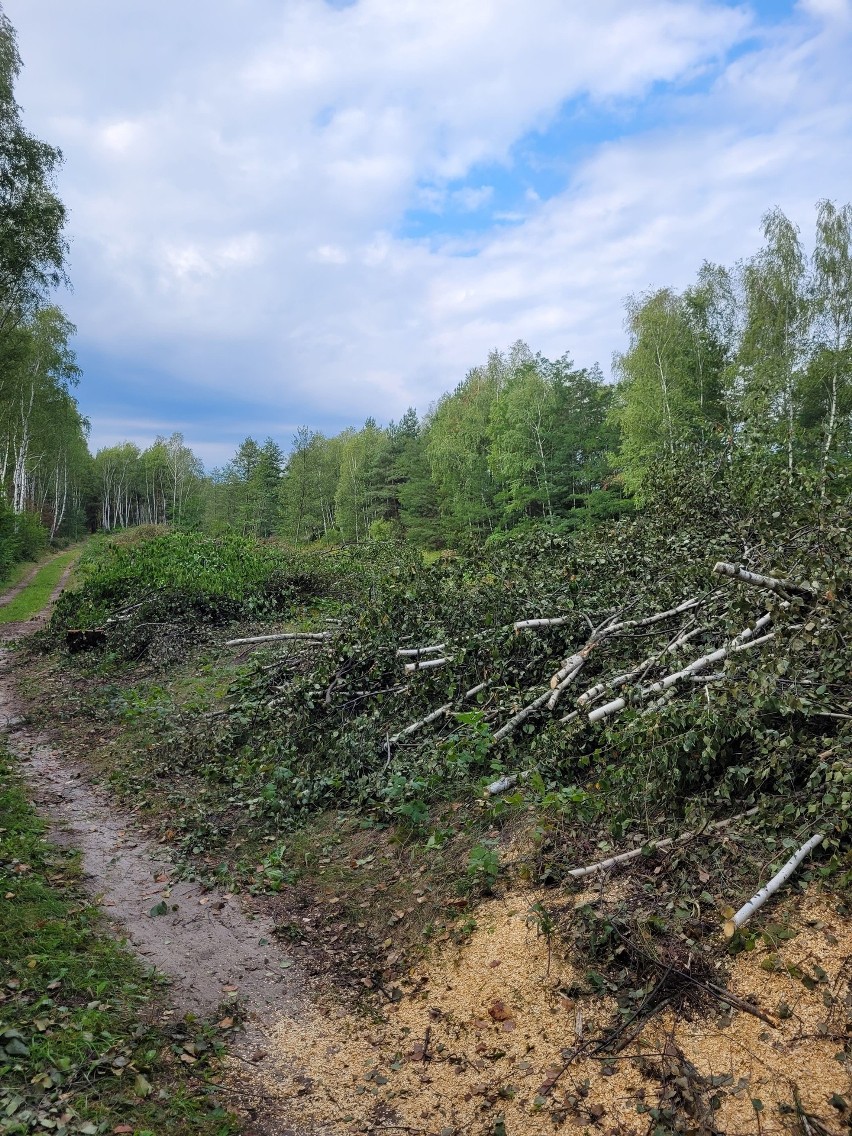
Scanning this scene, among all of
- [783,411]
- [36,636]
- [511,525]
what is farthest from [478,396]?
[36,636]

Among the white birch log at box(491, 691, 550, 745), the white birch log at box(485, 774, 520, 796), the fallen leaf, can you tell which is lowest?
the fallen leaf

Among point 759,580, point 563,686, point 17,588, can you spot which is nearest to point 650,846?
point 759,580

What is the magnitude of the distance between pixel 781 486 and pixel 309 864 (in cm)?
465

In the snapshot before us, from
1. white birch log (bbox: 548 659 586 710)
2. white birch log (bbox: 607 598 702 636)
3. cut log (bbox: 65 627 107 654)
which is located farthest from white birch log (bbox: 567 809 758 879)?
cut log (bbox: 65 627 107 654)

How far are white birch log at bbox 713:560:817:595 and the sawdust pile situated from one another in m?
1.43

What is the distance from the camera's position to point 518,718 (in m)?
4.84

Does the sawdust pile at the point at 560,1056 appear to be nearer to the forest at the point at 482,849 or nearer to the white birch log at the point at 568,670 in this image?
the forest at the point at 482,849

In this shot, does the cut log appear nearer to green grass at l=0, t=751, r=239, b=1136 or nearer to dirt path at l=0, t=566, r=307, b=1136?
dirt path at l=0, t=566, r=307, b=1136

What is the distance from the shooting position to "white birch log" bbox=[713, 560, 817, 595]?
3.32 metres

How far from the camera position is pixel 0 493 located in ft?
70.1

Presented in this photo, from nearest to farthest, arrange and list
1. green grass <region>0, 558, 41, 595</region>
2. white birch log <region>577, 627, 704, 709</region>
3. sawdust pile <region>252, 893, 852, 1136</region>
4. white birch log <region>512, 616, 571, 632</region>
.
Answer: sawdust pile <region>252, 893, 852, 1136</region>
white birch log <region>577, 627, 704, 709</region>
white birch log <region>512, 616, 571, 632</region>
green grass <region>0, 558, 41, 595</region>

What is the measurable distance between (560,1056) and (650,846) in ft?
3.26

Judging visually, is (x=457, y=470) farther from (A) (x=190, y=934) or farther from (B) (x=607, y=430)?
(A) (x=190, y=934)

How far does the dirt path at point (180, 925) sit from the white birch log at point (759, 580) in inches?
118
